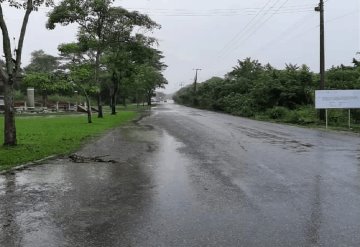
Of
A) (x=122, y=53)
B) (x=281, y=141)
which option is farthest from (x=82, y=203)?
(x=122, y=53)

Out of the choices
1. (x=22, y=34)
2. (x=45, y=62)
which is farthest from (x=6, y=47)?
(x=45, y=62)

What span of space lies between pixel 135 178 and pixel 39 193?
6.61ft

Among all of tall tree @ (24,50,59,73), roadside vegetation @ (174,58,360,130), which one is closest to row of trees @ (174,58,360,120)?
roadside vegetation @ (174,58,360,130)

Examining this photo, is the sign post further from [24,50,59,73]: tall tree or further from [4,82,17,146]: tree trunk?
[24,50,59,73]: tall tree

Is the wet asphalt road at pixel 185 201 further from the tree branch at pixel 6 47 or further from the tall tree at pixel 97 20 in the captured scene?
the tall tree at pixel 97 20

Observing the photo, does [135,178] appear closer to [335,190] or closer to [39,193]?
[39,193]

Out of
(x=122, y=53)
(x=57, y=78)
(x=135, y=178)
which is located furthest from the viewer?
(x=122, y=53)

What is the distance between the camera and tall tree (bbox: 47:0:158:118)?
29736 millimetres

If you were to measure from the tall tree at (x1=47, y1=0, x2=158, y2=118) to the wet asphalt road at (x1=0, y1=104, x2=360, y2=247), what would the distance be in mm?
19872

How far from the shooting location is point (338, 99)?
2506 cm

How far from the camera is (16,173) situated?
9.60 m

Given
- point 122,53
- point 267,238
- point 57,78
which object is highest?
point 122,53

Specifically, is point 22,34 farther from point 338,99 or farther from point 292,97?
point 292,97

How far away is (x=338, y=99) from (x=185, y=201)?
20181 millimetres
